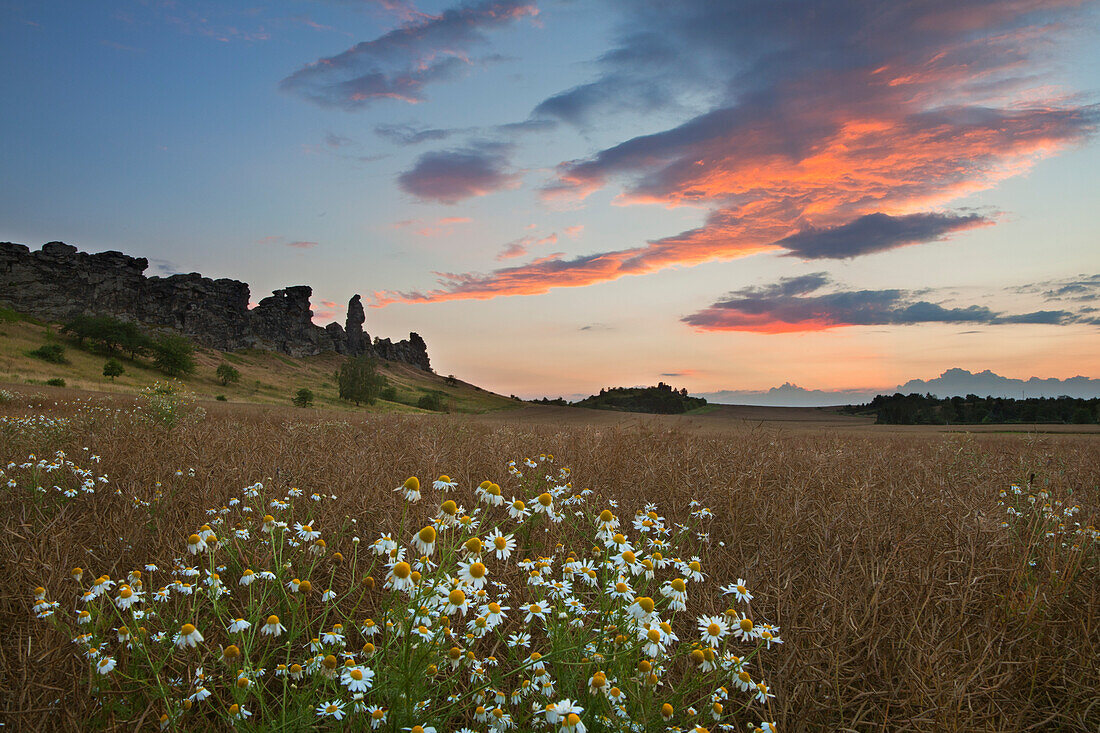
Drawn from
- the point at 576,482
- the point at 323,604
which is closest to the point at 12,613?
the point at 323,604

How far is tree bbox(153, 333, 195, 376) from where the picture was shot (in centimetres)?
7956

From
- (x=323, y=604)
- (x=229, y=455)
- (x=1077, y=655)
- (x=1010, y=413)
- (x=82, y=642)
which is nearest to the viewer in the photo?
(x=82, y=642)

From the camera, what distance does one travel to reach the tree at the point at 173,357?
3132 inches

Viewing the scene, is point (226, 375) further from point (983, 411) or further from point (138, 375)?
point (983, 411)

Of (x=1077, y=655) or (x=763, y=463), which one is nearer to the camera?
(x=1077, y=655)

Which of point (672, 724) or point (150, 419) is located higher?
point (150, 419)

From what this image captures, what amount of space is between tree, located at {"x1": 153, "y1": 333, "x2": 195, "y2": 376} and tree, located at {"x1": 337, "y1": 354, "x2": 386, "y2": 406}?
2268 cm

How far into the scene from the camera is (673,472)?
18.9ft

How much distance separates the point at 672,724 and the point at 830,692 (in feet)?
3.29

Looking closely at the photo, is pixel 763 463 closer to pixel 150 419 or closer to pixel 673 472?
pixel 673 472

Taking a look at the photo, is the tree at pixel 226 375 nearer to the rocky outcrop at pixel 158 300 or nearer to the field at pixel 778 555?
the rocky outcrop at pixel 158 300

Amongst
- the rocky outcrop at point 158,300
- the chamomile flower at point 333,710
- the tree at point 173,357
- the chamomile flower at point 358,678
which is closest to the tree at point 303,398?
the tree at point 173,357

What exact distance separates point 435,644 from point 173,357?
97.7 meters

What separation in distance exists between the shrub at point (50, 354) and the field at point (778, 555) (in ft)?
248
